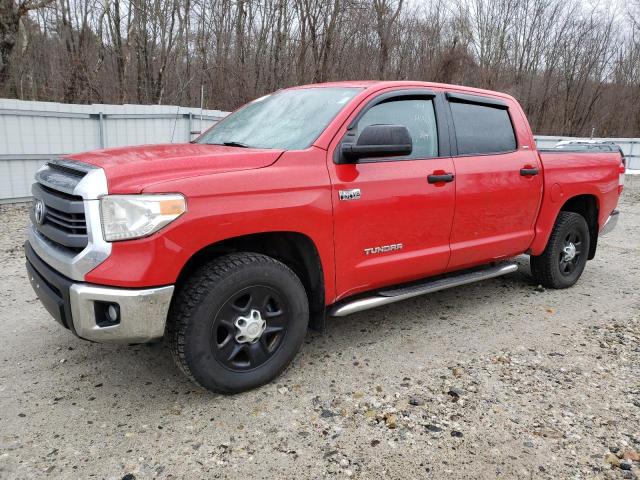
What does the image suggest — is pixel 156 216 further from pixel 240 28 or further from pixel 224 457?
pixel 240 28

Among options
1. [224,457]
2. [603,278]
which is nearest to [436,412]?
[224,457]

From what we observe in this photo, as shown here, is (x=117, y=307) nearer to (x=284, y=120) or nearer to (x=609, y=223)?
(x=284, y=120)

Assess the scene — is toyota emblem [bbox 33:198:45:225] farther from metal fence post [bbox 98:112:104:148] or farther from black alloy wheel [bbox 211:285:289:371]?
metal fence post [bbox 98:112:104:148]

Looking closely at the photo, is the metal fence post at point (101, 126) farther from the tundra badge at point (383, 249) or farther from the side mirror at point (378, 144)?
the tundra badge at point (383, 249)

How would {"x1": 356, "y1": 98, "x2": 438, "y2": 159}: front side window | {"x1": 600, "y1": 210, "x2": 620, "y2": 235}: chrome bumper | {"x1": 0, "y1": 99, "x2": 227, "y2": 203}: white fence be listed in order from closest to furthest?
1. {"x1": 356, "y1": 98, "x2": 438, "y2": 159}: front side window
2. {"x1": 600, "y1": 210, "x2": 620, "y2": 235}: chrome bumper
3. {"x1": 0, "y1": 99, "x2": 227, "y2": 203}: white fence

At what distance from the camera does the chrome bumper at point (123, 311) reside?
2.48 meters

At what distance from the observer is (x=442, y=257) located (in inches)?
152

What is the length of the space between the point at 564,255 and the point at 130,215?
4350mm

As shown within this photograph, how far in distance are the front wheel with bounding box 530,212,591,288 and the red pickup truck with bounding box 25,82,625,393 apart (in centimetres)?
61

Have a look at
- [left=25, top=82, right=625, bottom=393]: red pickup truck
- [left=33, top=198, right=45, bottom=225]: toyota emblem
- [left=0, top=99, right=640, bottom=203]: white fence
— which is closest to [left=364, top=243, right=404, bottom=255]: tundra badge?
[left=25, top=82, right=625, bottom=393]: red pickup truck

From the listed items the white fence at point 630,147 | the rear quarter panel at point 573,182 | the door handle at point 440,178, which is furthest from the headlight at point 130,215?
the white fence at point 630,147

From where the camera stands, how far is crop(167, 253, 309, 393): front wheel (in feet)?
8.89

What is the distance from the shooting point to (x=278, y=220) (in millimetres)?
2912

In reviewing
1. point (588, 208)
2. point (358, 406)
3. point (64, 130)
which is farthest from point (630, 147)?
point (358, 406)
